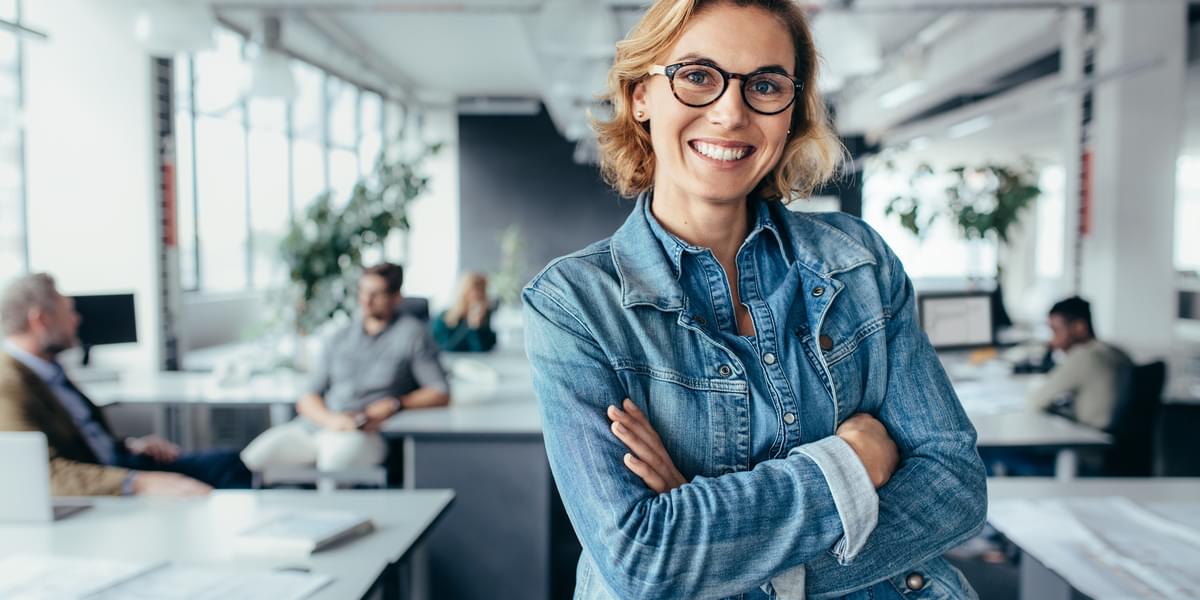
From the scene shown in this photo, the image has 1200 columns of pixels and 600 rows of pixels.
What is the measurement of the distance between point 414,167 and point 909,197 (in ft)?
10.3

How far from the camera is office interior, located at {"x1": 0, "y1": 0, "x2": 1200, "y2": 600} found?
2.37 metres

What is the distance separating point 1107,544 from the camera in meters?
2.00

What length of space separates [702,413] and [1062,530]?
Result: 4.45 ft

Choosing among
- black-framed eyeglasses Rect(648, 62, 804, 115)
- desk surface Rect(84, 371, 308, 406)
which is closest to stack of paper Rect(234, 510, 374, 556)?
black-framed eyeglasses Rect(648, 62, 804, 115)

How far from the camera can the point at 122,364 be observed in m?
5.59

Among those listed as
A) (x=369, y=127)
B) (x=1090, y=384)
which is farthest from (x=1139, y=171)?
(x=369, y=127)

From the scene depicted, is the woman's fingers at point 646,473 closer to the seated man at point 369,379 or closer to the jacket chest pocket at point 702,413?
the jacket chest pocket at point 702,413

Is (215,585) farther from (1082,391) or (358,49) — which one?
(358,49)

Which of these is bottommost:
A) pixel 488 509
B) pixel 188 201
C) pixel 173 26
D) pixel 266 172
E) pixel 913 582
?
pixel 488 509

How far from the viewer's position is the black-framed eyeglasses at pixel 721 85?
4.09 feet

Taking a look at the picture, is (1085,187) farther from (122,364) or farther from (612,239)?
(122,364)

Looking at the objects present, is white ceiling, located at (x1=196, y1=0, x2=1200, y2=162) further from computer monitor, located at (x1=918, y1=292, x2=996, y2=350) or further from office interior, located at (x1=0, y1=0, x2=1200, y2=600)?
computer monitor, located at (x1=918, y1=292, x2=996, y2=350)

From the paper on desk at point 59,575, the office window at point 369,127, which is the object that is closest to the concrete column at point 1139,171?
the paper on desk at point 59,575

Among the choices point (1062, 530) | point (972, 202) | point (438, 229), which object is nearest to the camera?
point (1062, 530)
